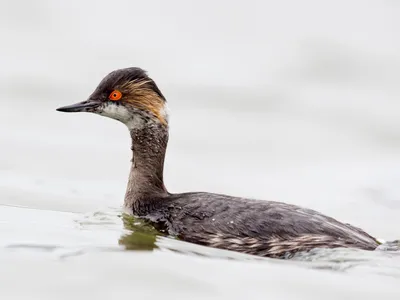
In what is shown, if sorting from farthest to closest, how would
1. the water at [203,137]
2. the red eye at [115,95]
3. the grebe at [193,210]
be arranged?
the red eye at [115,95], the grebe at [193,210], the water at [203,137]

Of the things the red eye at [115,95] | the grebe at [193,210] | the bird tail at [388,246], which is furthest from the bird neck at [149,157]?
the bird tail at [388,246]

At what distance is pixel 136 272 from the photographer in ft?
23.7

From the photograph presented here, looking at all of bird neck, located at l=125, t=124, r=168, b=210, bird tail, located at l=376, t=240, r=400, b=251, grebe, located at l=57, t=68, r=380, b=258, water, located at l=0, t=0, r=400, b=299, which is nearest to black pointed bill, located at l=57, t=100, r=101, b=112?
grebe, located at l=57, t=68, r=380, b=258

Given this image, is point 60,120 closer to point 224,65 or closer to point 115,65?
point 115,65

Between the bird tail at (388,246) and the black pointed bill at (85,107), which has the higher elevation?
the black pointed bill at (85,107)

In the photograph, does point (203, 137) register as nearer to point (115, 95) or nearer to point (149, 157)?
point (149, 157)

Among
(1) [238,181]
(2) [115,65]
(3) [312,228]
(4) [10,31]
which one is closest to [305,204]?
(1) [238,181]

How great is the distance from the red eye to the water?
0.97m

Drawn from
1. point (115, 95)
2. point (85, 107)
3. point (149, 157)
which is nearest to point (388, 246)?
point (149, 157)

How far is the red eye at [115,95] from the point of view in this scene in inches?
381

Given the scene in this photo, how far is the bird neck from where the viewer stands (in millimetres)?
9750

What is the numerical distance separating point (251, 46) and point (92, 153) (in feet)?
11.5

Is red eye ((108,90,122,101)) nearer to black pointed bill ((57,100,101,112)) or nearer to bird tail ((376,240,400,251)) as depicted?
black pointed bill ((57,100,101,112))

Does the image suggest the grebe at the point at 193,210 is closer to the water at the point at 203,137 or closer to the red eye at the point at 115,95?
the red eye at the point at 115,95
